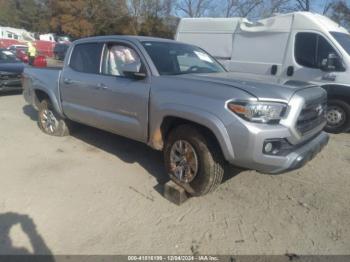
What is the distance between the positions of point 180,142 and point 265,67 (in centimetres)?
492

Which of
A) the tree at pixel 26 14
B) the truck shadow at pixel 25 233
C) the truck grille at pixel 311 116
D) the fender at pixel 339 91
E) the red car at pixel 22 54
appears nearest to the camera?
the truck shadow at pixel 25 233

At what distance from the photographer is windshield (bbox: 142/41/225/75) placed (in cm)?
421

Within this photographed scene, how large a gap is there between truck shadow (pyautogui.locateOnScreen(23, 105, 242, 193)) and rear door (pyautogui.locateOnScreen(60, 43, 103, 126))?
69 centimetres

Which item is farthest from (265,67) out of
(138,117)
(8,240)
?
(8,240)

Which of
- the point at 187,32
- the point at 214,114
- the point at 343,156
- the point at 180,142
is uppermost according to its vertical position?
the point at 187,32

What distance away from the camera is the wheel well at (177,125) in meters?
3.54

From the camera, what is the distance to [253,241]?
10.2 feet

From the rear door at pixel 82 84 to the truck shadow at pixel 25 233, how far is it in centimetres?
185

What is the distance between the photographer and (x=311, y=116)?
11.8 feet

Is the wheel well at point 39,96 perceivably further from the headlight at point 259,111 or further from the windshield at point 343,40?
the windshield at point 343,40

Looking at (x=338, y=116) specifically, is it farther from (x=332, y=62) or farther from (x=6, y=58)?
(x=6, y=58)

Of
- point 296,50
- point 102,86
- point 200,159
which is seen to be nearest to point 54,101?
point 102,86

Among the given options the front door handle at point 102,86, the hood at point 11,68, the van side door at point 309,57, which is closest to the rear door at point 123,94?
the front door handle at point 102,86

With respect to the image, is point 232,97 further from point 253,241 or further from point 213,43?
point 213,43
